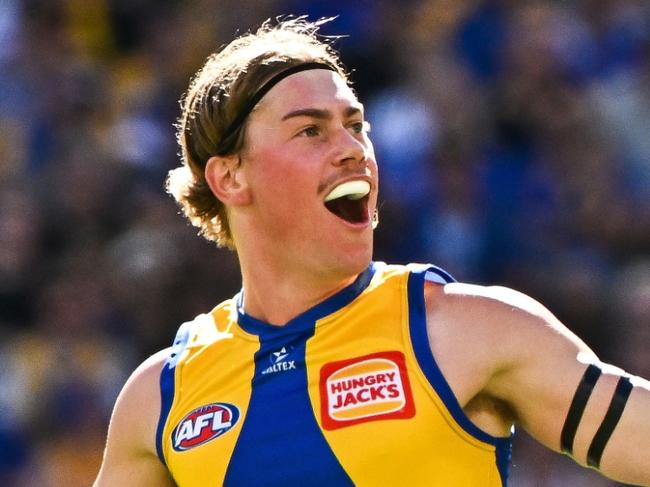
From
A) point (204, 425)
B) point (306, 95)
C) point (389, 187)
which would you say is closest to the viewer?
point (204, 425)

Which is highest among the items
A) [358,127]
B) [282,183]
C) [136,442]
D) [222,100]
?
[222,100]

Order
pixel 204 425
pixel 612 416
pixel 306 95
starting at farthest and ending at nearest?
pixel 306 95
pixel 204 425
pixel 612 416

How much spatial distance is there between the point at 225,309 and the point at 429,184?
11.0ft

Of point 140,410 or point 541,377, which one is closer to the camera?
point 541,377

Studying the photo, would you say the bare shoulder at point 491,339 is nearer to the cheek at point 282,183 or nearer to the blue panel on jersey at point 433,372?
the blue panel on jersey at point 433,372

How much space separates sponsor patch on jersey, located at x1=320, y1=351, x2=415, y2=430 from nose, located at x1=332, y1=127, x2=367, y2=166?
0.56 m

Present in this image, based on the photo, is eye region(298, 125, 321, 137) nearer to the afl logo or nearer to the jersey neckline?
the jersey neckline

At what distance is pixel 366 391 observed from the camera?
3520mm

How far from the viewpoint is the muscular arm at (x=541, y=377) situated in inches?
128

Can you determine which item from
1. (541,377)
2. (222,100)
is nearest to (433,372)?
(541,377)

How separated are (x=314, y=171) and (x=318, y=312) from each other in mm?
398

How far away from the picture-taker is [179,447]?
374cm

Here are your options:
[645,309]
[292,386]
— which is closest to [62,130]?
[645,309]

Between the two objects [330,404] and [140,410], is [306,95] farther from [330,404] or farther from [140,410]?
[140,410]
